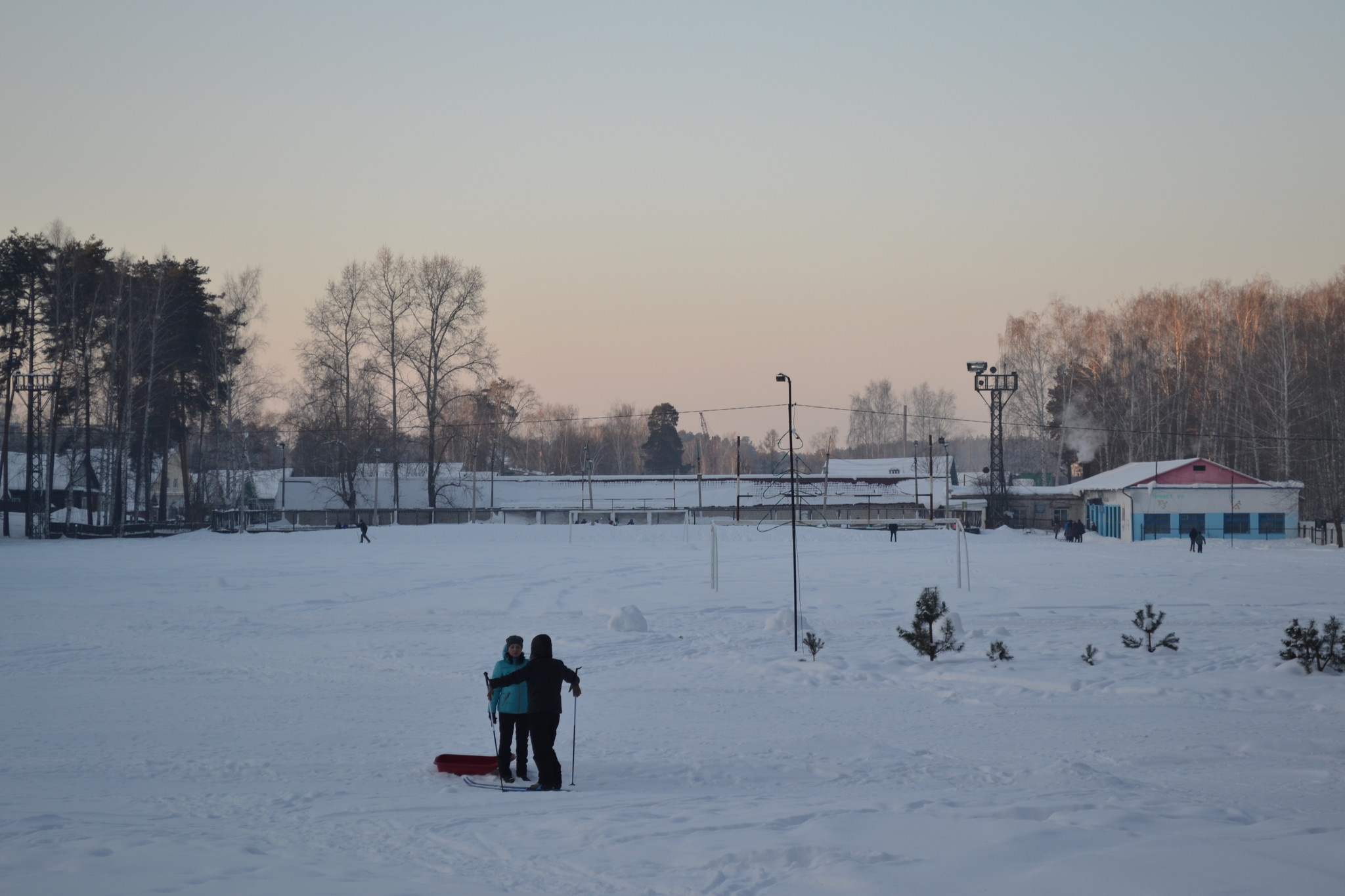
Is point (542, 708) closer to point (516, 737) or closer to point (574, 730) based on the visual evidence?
point (516, 737)

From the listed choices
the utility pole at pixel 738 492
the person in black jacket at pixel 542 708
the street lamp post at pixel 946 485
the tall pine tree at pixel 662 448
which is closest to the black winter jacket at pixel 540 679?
the person in black jacket at pixel 542 708

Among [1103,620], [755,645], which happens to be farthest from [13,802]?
[1103,620]

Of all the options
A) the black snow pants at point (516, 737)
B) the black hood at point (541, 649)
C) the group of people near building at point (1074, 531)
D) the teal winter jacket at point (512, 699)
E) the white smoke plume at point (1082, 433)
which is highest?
the white smoke plume at point (1082, 433)

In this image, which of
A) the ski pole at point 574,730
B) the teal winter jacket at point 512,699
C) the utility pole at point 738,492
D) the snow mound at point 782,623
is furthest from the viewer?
the utility pole at point 738,492

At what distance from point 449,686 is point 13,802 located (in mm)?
6370

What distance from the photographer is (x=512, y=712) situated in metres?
8.64

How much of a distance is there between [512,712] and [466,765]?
0.81 m

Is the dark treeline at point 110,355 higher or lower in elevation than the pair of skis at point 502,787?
higher

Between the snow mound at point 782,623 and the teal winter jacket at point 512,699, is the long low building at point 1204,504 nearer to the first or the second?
the snow mound at point 782,623

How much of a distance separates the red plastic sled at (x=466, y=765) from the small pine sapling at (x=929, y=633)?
27.6ft

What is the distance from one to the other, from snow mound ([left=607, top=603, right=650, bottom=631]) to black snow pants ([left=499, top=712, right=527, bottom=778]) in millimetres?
9743

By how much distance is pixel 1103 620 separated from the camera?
65.1 feet

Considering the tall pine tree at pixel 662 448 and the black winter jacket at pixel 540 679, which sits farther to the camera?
the tall pine tree at pixel 662 448

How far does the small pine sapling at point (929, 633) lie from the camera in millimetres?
15383
